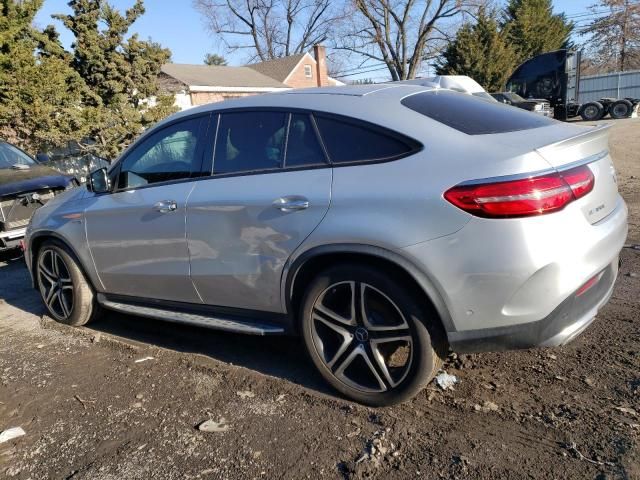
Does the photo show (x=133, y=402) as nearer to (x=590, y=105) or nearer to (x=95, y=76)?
(x=95, y=76)

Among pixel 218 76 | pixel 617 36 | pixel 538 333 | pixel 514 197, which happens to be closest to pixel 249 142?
pixel 514 197

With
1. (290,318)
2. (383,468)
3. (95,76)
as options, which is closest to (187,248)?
(290,318)

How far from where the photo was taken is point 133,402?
128 inches

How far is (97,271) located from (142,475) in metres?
2.04

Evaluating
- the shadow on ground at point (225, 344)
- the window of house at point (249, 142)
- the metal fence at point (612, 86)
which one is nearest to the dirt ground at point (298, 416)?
the shadow on ground at point (225, 344)

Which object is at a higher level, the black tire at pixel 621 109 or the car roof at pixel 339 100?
the car roof at pixel 339 100

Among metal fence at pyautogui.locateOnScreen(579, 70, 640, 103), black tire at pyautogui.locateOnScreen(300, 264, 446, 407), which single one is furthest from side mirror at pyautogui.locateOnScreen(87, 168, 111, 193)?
metal fence at pyautogui.locateOnScreen(579, 70, 640, 103)

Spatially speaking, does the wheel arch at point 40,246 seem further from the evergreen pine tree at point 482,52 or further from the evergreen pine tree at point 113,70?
the evergreen pine tree at point 482,52

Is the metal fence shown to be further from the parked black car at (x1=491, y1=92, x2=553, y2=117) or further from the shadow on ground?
the shadow on ground

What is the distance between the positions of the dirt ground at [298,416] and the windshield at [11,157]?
497 cm

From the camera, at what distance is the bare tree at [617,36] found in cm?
4441

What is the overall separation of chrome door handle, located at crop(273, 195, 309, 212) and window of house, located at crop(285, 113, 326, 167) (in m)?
0.22

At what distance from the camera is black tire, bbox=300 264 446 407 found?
8.71 ft

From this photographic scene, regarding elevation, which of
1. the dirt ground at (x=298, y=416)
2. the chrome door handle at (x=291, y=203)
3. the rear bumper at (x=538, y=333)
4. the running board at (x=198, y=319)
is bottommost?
the dirt ground at (x=298, y=416)
